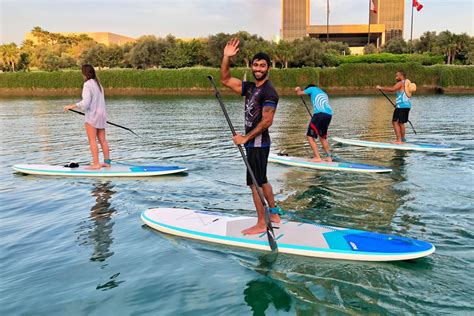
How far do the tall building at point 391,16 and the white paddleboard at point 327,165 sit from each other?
97.4 metres

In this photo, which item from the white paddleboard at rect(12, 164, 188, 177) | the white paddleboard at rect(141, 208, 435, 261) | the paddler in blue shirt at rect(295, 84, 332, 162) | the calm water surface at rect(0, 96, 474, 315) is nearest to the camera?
the calm water surface at rect(0, 96, 474, 315)

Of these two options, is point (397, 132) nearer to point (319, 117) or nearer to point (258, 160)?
point (319, 117)

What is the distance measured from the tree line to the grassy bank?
367 inches

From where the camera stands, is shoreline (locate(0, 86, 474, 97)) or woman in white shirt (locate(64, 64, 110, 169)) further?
shoreline (locate(0, 86, 474, 97))

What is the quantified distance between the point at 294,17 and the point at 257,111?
329 ft

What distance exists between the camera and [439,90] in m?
49.1

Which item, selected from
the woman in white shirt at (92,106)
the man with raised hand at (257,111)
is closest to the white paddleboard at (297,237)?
the man with raised hand at (257,111)

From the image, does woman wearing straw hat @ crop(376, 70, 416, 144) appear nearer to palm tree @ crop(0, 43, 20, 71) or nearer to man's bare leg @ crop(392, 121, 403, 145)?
man's bare leg @ crop(392, 121, 403, 145)

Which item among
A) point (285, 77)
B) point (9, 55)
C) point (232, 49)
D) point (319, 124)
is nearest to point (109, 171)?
point (319, 124)

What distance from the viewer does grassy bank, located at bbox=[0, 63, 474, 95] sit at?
4884 centimetres

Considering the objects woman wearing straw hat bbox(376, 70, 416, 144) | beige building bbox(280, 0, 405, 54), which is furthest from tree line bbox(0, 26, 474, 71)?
woman wearing straw hat bbox(376, 70, 416, 144)

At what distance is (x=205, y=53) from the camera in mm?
64188

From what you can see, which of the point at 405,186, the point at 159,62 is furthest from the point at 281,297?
the point at 159,62

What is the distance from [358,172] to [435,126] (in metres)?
11.0
